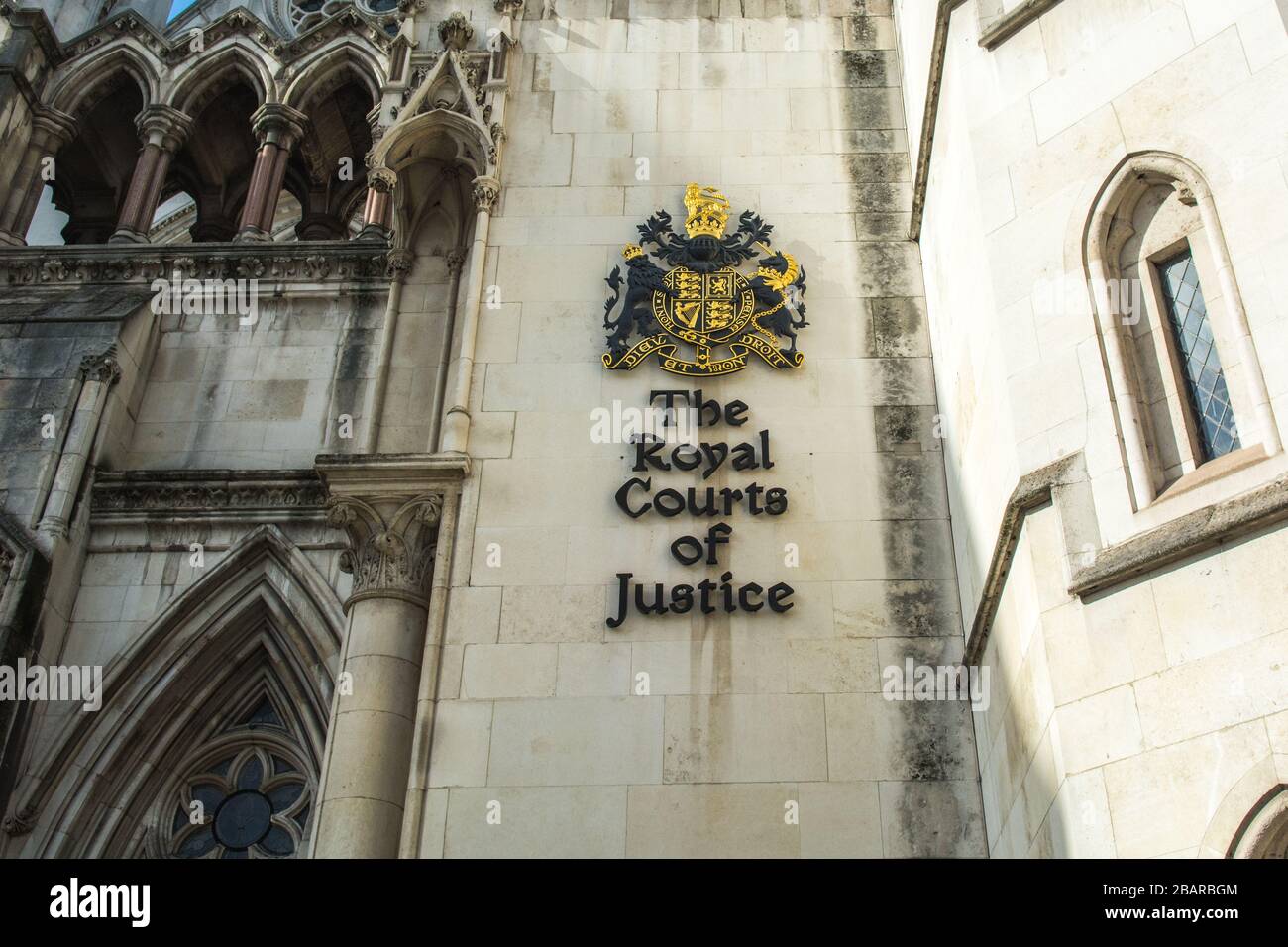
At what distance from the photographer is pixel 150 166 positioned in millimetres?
17438

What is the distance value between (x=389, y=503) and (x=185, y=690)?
10.4ft

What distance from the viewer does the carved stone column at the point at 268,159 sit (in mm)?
17141

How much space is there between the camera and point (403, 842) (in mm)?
10367

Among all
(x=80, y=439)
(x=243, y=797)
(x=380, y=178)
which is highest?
(x=380, y=178)

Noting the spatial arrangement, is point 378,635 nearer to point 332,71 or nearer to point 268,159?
point 268,159

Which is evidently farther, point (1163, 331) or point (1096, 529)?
point (1163, 331)

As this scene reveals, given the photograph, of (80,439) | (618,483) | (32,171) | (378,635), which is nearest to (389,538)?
(378,635)

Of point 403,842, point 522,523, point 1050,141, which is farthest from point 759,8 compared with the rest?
point 403,842

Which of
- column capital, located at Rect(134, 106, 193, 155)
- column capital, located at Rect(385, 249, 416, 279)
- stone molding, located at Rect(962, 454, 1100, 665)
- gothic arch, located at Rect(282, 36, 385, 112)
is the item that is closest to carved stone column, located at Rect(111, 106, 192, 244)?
column capital, located at Rect(134, 106, 193, 155)

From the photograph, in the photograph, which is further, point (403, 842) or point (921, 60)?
point (921, 60)

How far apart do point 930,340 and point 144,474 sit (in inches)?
303

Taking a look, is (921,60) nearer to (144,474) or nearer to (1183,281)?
(1183,281)

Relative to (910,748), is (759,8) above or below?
above
